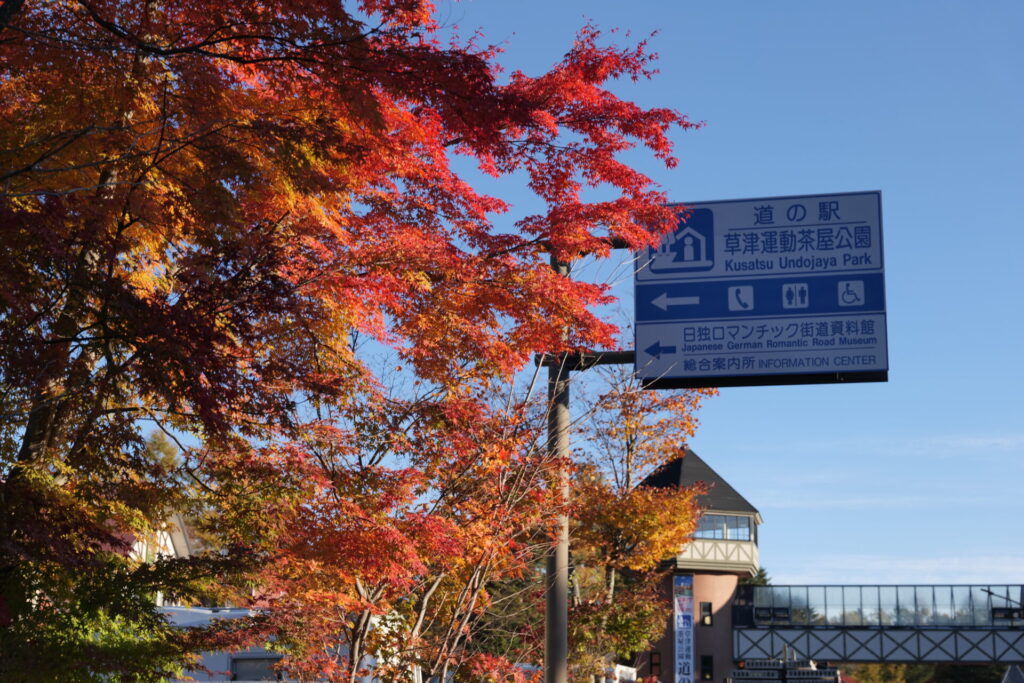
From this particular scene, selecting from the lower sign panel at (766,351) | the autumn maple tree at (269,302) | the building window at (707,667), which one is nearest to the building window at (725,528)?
the building window at (707,667)

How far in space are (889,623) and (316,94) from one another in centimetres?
4329

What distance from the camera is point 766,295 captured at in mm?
13352

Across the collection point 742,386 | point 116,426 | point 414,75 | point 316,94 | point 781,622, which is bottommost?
point 781,622

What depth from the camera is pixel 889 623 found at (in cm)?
4647

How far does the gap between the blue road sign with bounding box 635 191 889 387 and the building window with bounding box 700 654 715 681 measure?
3910 centimetres

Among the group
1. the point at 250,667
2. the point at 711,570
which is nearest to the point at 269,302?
the point at 250,667

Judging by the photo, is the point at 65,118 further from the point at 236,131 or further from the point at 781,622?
the point at 781,622

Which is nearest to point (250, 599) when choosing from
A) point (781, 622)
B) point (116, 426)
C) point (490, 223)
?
point (116, 426)

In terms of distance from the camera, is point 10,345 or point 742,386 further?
point 742,386

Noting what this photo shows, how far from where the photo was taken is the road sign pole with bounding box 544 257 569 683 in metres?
11.8

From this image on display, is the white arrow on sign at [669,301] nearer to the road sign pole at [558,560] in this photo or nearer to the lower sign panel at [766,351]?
the lower sign panel at [766,351]

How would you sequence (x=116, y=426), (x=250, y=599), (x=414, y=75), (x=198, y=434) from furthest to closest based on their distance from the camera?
(x=250, y=599)
(x=198, y=434)
(x=116, y=426)
(x=414, y=75)

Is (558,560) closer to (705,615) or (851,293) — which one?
(851,293)

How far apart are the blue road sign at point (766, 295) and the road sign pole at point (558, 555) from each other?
45.1 inches
